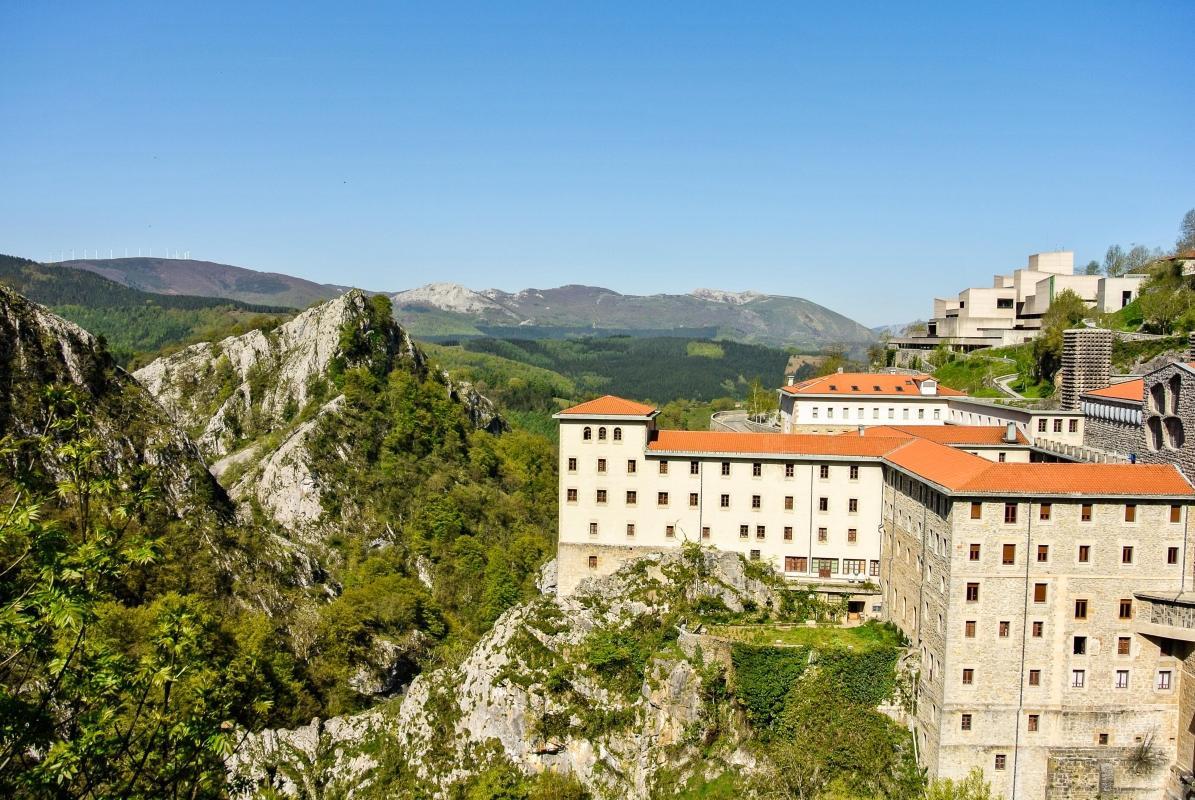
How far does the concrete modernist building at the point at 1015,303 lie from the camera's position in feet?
352

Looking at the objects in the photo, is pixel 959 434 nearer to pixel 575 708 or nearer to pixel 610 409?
pixel 610 409

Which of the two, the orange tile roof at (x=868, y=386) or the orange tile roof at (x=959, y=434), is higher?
the orange tile roof at (x=868, y=386)

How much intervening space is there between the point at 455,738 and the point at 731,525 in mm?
24373

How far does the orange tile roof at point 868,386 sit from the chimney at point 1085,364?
19.8 metres

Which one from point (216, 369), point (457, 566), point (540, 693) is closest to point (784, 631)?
point (540, 693)

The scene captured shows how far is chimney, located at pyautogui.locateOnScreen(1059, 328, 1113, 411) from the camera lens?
60719 mm

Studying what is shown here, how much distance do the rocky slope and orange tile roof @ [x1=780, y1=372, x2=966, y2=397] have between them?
33.0 m

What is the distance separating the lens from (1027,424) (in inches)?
2406

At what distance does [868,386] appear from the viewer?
83000 mm

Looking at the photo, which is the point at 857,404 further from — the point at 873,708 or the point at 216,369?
the point at 216,369

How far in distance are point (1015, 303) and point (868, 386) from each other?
5279 cm

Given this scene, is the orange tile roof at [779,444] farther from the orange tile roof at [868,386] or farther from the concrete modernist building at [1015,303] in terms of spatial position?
the concrete modernist building at [1015,303]

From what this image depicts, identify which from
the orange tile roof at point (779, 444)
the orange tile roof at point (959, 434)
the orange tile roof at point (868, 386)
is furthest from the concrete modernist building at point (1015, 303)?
the orange tile roof at point (779, 444)

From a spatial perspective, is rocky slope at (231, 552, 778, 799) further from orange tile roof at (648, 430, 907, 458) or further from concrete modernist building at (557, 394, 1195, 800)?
concrete modernist building at (557, 394, 1195, 800)
